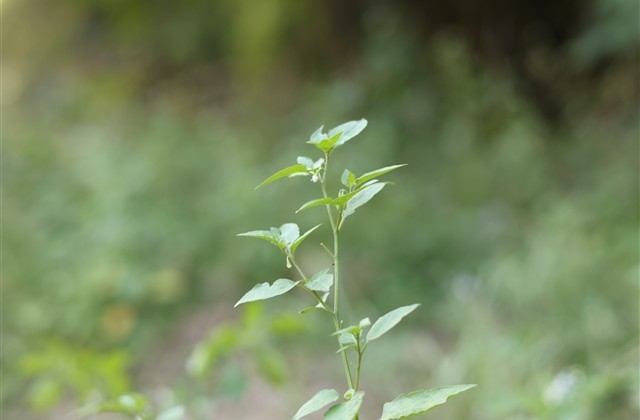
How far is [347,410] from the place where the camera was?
24.0 inches

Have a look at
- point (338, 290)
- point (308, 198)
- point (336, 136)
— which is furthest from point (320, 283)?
point (308, 198)

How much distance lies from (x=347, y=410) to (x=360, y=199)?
0.17m

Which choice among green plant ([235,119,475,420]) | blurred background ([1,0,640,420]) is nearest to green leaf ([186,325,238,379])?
blurred background ([1,0,640,420])

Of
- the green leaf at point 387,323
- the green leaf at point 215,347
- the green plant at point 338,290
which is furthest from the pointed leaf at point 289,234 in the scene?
the green leaf at point 215,347

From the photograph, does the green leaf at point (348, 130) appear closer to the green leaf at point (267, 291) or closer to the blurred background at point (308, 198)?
the green leaf at point (267, 291)

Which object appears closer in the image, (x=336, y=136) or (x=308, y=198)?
(x=336, y=136)

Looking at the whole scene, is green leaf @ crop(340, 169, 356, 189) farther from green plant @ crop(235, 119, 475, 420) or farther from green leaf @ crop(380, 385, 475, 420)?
green leaf @ crop(380, 385, 475, 420)

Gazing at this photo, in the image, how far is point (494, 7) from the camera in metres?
4.59

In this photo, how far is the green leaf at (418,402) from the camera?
0.60 metres

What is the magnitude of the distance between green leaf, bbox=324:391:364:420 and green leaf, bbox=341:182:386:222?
14cm

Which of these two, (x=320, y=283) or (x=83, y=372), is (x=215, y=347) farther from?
(x=320, y=283)

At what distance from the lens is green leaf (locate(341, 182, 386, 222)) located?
65 centimetres

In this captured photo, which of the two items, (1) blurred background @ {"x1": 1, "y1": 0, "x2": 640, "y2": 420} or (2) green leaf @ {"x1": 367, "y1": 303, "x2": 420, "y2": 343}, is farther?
(1) blurred background @ {"x1": 1, "y1": 0, "x2": 640, "y2": 420}

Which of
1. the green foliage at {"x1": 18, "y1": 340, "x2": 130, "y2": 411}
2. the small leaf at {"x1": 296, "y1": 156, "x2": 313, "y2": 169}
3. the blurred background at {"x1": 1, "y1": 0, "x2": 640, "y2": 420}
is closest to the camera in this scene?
the small leaf at {"x1": 296, "y1": 156, "x2": 313, "y2": 169}
